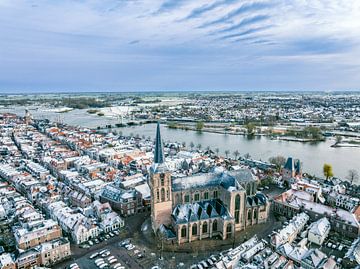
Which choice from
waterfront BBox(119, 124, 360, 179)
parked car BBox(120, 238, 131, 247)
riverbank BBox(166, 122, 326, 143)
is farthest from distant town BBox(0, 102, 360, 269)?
riverbank BBox(166, 122, 326, 143)

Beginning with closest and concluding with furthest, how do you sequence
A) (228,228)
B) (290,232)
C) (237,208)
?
(290,232) → (228,228) → (237,208)

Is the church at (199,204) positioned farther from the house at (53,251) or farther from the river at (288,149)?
the river at (288,149)

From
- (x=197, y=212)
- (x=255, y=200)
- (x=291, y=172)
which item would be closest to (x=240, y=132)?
(x=291, y=172)

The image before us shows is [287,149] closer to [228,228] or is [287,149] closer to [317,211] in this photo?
[317,211]

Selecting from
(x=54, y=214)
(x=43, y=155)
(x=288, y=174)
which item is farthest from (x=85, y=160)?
(x=288, y=174)

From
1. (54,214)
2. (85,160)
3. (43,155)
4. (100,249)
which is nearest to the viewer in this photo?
(100,249)

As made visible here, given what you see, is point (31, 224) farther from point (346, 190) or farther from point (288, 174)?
point (346, 190)

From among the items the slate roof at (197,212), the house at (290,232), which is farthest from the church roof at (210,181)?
the house at (290,232)
